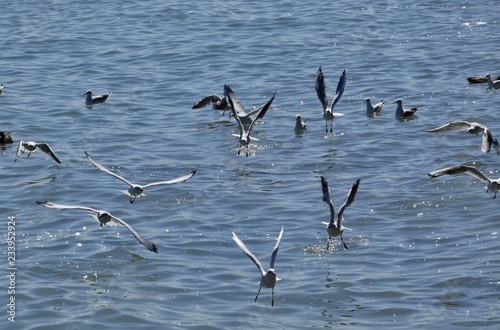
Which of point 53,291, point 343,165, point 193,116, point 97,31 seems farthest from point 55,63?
point 53,291

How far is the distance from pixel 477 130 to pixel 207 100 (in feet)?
21.9

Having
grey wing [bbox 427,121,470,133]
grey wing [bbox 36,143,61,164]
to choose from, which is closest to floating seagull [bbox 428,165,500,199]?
grey wing [bbox 427,121,470,133]

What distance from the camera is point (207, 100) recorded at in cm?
2583

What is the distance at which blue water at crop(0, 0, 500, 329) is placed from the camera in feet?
49.3

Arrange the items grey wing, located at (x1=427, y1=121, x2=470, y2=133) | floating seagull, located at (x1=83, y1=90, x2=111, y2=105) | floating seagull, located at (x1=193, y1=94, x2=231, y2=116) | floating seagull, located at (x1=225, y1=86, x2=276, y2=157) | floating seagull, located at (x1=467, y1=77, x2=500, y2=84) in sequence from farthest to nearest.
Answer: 1. floating seagull, located at (x1=467, y1=77, x2=500, y2=84)
2. floating seagull, located at (x1=83, y1=90, x2=111, y2=105)
3. floating seagull, located at (x1=193, y1=94, x2=231, y2=116)
4. floating seagull, located at (x1=225, y1=86, x2=276, y2=157)
5. grey wing, located at (x1=427, y1=121, x2=470, y2=133)

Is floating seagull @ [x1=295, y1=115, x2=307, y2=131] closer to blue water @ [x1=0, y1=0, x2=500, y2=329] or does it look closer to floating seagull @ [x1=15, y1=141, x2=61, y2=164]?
blue water @ [x1=0, y1=0, x2=500, y2=329]

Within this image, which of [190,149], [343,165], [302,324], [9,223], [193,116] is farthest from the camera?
[193,116]

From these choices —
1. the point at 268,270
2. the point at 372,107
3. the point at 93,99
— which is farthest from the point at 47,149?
the point at 268,270

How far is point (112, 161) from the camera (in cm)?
2175

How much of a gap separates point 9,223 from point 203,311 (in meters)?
4.73

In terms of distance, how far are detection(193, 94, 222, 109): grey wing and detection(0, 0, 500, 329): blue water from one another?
0.22 metres

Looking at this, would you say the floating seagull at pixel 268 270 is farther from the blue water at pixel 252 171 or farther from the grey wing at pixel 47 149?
the grey wing at pixel 47 149

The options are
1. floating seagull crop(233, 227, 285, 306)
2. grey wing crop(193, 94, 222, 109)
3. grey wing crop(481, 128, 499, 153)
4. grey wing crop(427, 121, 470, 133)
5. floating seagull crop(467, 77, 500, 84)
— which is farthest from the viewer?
floating seagull crop(467, 77, 500, 84)

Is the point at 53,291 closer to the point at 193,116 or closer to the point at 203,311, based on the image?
the point at 203,311
